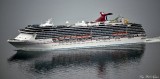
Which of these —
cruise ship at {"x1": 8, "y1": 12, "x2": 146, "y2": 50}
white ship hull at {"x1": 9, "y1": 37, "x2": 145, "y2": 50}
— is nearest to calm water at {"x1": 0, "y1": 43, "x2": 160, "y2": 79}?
white ship hull at {"x1": 9, "y1": 37, "x2": 145, "y2": 50}

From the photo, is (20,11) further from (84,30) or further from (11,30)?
(84,30)

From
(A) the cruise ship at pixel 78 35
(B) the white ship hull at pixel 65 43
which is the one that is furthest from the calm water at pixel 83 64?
(A) the cruise ship at pixel 78 35

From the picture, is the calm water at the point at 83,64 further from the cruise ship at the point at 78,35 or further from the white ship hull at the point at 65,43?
the cruise ship at the point at 78,35

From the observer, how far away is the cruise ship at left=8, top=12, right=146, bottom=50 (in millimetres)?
69312

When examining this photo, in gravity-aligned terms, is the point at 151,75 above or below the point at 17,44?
below

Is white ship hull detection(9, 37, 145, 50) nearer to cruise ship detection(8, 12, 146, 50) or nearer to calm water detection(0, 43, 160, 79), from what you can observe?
cruise ship detection(8, 12, 146, 50)

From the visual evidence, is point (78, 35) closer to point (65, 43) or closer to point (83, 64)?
point (65, 43)

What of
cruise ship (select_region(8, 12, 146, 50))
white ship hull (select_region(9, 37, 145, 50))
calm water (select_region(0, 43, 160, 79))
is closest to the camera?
calm water (select_region(0, 43, 160, 79))

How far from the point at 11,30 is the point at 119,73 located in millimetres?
44439

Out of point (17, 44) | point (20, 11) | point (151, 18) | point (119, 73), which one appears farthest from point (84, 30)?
point (20, 11)

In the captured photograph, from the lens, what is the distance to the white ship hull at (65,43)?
68438 millimetres

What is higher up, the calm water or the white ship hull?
the white ship hull

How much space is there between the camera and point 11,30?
294ft

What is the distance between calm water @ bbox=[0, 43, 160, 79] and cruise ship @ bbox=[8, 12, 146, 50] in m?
2.15
